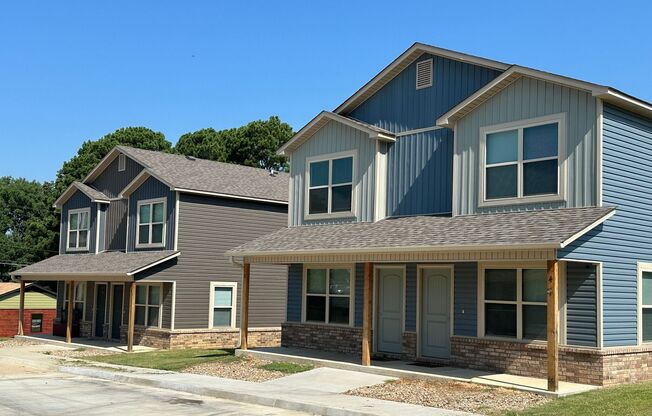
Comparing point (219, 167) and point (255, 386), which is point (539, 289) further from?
point (219, 167)

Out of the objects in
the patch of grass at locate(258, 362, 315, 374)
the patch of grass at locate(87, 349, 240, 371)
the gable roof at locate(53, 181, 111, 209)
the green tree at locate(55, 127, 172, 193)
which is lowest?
the patch of grass at locate(87, 349, 240, 371)

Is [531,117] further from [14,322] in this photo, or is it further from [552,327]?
[14,322]

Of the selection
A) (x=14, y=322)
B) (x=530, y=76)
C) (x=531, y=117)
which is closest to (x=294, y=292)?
(x=531, y=117)

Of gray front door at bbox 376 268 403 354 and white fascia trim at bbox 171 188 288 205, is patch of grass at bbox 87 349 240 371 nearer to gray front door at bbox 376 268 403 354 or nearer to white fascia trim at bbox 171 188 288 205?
gray front door at bbox 376 268 403 354

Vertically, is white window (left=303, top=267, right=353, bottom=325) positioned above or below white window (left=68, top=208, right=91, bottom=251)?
below

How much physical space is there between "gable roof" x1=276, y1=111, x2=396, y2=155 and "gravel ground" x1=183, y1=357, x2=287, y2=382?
649 centimetres

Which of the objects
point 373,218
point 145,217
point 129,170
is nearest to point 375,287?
point 373,218

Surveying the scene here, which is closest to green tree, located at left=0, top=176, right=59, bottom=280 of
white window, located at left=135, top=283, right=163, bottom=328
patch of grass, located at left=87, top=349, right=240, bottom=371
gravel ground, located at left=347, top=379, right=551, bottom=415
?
white window, located at left=135, top=283, right=163, bottom=328

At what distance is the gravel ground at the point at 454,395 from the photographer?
13656 mm

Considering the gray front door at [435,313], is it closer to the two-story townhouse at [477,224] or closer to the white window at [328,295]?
the two-story townhouse at [477,224]

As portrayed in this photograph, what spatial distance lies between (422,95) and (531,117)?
13.4 feet

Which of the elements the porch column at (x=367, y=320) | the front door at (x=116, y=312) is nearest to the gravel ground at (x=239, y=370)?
the porch column at (x=367, y=320)

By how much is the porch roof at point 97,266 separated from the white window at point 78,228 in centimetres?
53

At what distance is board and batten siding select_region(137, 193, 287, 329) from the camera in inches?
1080
